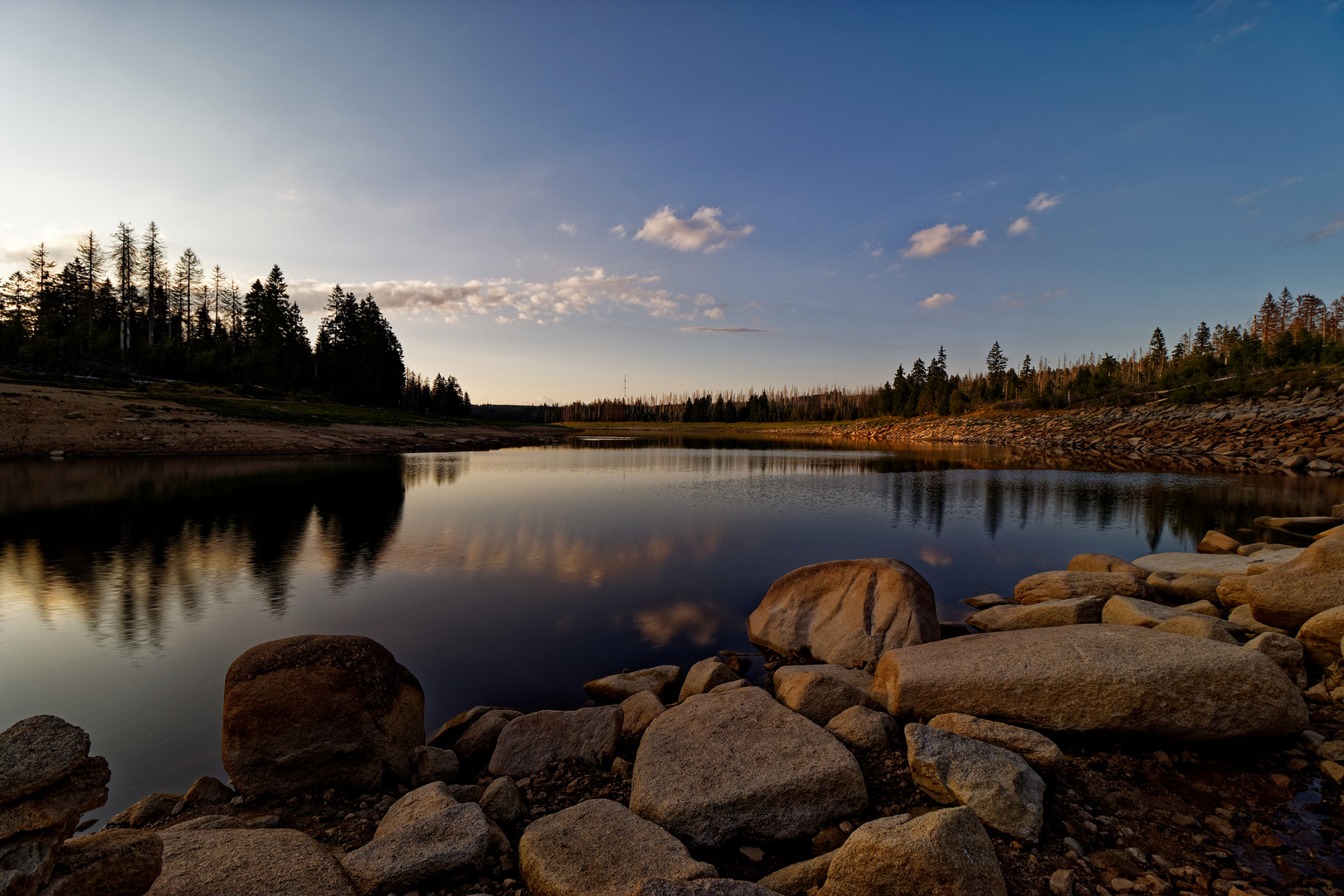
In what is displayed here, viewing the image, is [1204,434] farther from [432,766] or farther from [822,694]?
[432,766]

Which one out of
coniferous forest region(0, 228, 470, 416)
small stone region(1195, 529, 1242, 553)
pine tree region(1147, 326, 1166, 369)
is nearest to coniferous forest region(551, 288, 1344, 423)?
pine tree region(1147, 326, 1166, 369)

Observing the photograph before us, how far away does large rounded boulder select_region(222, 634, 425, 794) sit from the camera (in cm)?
645

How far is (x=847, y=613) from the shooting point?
10555 mm

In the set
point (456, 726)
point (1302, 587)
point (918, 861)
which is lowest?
point (456, 726)

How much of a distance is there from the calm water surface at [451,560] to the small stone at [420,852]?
14.2 ft

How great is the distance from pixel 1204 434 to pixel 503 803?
3114 inches

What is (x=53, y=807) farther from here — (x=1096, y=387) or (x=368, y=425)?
(x=1096, y=387)

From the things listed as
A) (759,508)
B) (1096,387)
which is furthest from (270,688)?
(1096,387)

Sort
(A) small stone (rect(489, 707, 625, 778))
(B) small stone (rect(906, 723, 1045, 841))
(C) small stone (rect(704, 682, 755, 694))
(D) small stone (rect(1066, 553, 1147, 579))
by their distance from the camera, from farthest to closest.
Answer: (D) small stone (rect(1066, 553, 1147, 579))
(C) small stone (rect(704, 682, 755, 694))
(A) small stone (rect(489, 707, 625, 778))
(B) small stone (rect(906, 723, 1045, 841))

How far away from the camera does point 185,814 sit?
599 cm

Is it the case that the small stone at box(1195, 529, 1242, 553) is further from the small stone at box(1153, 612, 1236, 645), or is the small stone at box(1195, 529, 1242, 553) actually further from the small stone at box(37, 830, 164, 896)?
the small stone at box(37, 830, 164, 896)

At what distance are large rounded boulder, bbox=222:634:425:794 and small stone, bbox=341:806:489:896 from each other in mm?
2179

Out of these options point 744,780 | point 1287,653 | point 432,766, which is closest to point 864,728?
point 744,780

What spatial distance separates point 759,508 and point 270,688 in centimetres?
2232
